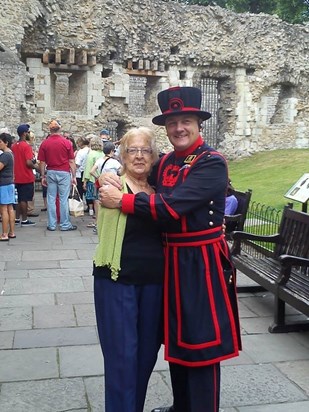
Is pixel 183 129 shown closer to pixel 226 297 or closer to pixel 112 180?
pixel 112 180

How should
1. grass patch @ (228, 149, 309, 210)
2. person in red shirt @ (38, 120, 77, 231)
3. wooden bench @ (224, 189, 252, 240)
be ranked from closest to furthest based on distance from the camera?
wooden bench @ (224, 189, 252, 240) → person in red shirt @ (38, 120, 77, 231) → grass patch @ (228, 149, 309, 210)

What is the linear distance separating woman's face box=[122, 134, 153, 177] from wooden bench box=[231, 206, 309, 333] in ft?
7.01

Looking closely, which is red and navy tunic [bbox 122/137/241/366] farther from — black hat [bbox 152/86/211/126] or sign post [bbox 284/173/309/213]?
sign post [bbox 284/173/309/213]

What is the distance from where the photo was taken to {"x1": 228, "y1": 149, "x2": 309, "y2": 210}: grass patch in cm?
1334

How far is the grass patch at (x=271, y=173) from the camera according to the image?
525 inches

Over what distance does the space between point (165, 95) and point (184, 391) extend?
1.66 m

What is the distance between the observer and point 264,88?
23172 millimetres

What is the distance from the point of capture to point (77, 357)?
4289 mm

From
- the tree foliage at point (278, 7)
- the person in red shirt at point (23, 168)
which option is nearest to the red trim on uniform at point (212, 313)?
the person in red shirt at point (23, 168)

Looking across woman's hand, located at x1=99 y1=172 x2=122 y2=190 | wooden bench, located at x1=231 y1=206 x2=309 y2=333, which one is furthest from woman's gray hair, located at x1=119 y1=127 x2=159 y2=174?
wooden bench, located at x1=231 y1=206 x2=309 y2=333

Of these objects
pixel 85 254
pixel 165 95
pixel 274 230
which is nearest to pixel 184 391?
Result: pixel 165 95

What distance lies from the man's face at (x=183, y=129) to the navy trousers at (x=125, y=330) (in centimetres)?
79

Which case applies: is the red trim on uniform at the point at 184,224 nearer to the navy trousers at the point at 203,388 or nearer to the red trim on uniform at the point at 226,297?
the red trim on uniform at the point at 226,297

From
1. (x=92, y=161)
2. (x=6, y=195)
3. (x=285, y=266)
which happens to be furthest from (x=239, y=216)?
(x=92, y=161)
